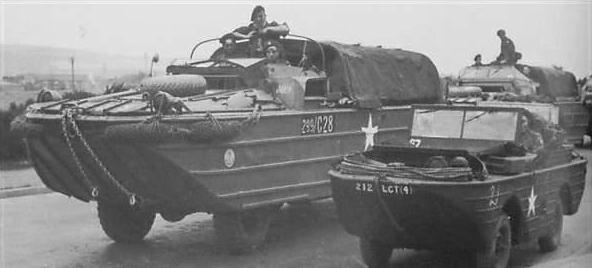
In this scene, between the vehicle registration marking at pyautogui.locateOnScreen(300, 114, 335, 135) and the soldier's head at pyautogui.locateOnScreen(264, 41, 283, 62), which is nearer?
the vehicle registration marking at pyautogui.locateOnScreen(300, 114, 335, 135)

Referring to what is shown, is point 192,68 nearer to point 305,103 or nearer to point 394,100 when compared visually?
point 305,103

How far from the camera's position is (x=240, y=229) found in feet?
23.5

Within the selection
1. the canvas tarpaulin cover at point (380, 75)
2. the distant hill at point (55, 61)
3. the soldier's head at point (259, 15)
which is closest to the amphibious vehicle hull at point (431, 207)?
the canvas tarpaulin cover at point (380, 75)

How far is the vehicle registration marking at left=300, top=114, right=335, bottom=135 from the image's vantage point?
7.73m

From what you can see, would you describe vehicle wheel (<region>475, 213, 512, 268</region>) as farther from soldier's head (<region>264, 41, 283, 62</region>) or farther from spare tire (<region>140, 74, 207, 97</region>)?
soldier's head (<region>264, 41, 283, 62</region>)

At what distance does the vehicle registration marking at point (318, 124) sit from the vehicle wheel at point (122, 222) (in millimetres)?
1640

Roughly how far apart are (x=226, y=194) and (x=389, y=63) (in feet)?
11.0

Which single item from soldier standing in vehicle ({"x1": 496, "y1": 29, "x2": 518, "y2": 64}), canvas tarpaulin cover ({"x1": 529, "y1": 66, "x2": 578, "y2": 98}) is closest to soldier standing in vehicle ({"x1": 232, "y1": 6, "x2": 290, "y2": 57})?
soldier standing in vehicle ({"x1": 496, "y1": 29, "x2": 518, "y2": 64})

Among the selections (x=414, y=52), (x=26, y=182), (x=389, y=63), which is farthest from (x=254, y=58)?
(x=26, y=182)

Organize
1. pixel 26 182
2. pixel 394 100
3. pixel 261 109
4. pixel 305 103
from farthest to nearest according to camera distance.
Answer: pixel 26 182, pixel 394 100, pixel 305 103, pixel 261 109

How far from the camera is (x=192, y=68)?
324 inches

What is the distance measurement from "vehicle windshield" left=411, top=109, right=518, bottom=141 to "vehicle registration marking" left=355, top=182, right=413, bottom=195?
53.1 inches

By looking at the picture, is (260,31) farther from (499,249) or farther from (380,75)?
(499,249)

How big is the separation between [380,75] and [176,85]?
281 centimetres
